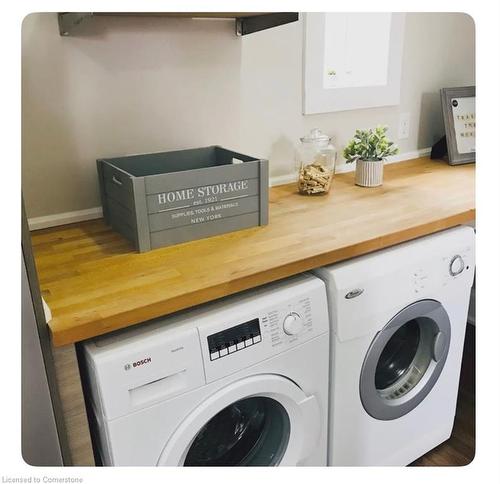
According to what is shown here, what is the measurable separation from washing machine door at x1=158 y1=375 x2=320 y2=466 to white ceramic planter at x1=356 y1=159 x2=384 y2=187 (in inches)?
32.5

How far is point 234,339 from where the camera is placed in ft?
3.60

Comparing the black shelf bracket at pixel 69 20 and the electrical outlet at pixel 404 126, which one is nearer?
the black shelf bracket at pixel 69 20

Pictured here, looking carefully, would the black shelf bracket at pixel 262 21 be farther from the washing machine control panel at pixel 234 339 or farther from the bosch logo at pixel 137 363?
the bosch logo at pixel 137 363

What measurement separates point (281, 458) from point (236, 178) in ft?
2.39

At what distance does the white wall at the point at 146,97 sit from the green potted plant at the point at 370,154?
16 centimetres

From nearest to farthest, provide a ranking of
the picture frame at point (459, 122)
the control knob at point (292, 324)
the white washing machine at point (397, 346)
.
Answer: the control knob at point (292, 324) → the white washing machine at point (397, 346) → the picture frame at point (459, 122)

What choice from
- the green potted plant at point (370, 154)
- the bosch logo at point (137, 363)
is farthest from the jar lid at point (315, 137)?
→ the bosch logo at point (137, 363)

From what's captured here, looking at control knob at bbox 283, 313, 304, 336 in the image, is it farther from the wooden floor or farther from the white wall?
the wooden floor

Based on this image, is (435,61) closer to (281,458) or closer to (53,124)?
(53,124)

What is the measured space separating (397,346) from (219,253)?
711 mm

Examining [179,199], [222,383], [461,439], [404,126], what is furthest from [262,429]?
[404,126]

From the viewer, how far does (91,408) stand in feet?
3.52

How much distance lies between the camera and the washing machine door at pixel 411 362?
57.4 inches

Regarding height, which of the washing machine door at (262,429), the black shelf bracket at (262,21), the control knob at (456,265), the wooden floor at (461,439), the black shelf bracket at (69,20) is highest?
the black shelf bracket at (262,21)
